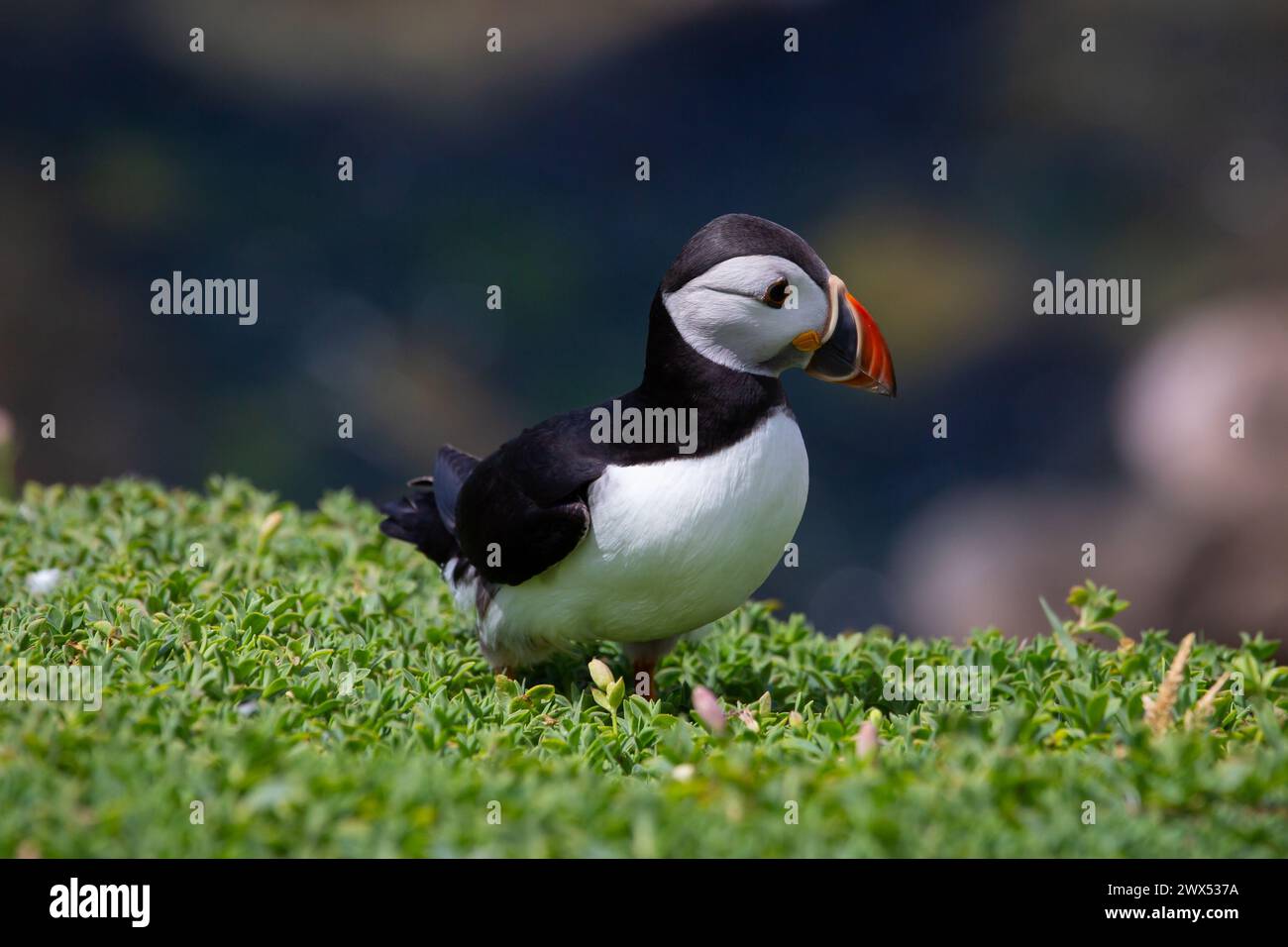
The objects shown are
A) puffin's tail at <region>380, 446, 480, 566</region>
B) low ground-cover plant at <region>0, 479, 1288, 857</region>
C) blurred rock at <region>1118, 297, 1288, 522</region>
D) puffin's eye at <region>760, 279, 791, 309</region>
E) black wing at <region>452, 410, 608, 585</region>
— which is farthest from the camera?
blurred rock at <region>1118, 297, 1288, 522</region>

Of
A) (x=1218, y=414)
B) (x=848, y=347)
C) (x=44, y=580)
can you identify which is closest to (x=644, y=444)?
(x=848, y=347)

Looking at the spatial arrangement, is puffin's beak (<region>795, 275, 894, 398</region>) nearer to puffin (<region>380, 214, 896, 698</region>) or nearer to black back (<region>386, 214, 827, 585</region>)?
puffin (<region>380, 214, 896, 698</region>)

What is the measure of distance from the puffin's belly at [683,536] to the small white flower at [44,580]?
1785 millimetres

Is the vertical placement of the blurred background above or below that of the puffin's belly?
above

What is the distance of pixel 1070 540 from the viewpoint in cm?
894

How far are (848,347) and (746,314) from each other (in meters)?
0.32

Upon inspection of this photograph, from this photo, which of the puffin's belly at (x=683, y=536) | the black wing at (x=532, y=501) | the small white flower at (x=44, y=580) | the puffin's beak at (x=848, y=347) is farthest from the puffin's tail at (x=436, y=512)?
the puffin's beak at (x=848, y=347)

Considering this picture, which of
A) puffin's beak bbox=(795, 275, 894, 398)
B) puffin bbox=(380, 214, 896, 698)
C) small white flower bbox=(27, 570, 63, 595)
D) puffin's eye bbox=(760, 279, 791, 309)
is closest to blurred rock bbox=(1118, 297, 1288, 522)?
puffin's beak bbox=(795, 275, 894, 398)

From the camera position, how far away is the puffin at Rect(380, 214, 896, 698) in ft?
12.2

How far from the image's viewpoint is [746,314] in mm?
3740

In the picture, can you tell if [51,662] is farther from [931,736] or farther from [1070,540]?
[1070,540]

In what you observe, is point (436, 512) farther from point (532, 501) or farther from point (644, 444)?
point (644, 444)

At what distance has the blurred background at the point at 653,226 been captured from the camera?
34.2 feet
